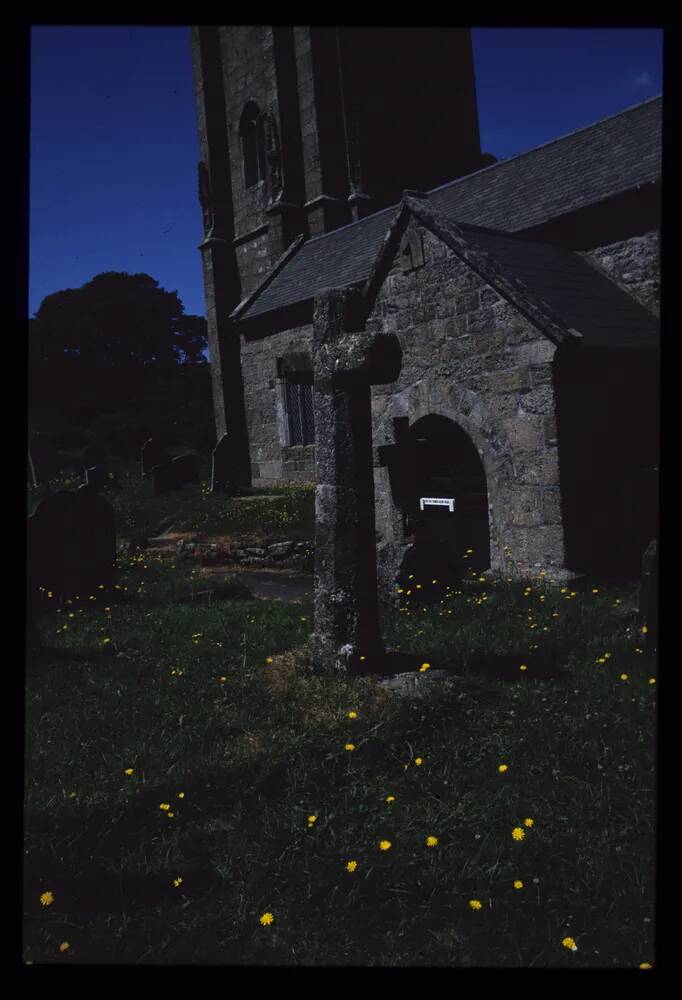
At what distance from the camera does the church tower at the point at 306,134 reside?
21.2 metres

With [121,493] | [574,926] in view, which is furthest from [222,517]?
[574,926]

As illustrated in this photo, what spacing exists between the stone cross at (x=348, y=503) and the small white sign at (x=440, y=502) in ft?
16.0

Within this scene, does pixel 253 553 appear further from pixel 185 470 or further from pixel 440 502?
pixel 185 470

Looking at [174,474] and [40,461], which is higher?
[40,461]

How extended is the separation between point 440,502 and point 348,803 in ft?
23.4

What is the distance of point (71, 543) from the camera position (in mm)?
8641

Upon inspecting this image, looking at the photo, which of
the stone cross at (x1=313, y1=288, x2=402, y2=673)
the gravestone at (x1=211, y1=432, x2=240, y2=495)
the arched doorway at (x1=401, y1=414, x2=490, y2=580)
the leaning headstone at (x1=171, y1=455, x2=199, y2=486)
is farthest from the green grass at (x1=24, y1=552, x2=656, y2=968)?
the leaning headstone at (x1=171, y1=455, x2=199, y2=486)

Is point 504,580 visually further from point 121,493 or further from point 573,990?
point 121,493

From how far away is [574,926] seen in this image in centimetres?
258

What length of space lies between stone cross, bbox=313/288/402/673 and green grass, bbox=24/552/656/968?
0.38 metres

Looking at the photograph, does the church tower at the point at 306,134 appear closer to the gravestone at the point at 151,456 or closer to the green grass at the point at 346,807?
the gravestone at the point at 151,456

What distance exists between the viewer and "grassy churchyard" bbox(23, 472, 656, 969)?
261cm

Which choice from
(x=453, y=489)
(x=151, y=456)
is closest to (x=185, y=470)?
(x=151, y=456)

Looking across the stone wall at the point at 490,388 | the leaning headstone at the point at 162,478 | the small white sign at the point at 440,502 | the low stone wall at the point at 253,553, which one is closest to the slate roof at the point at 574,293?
the stone wall at the point at 490,388
